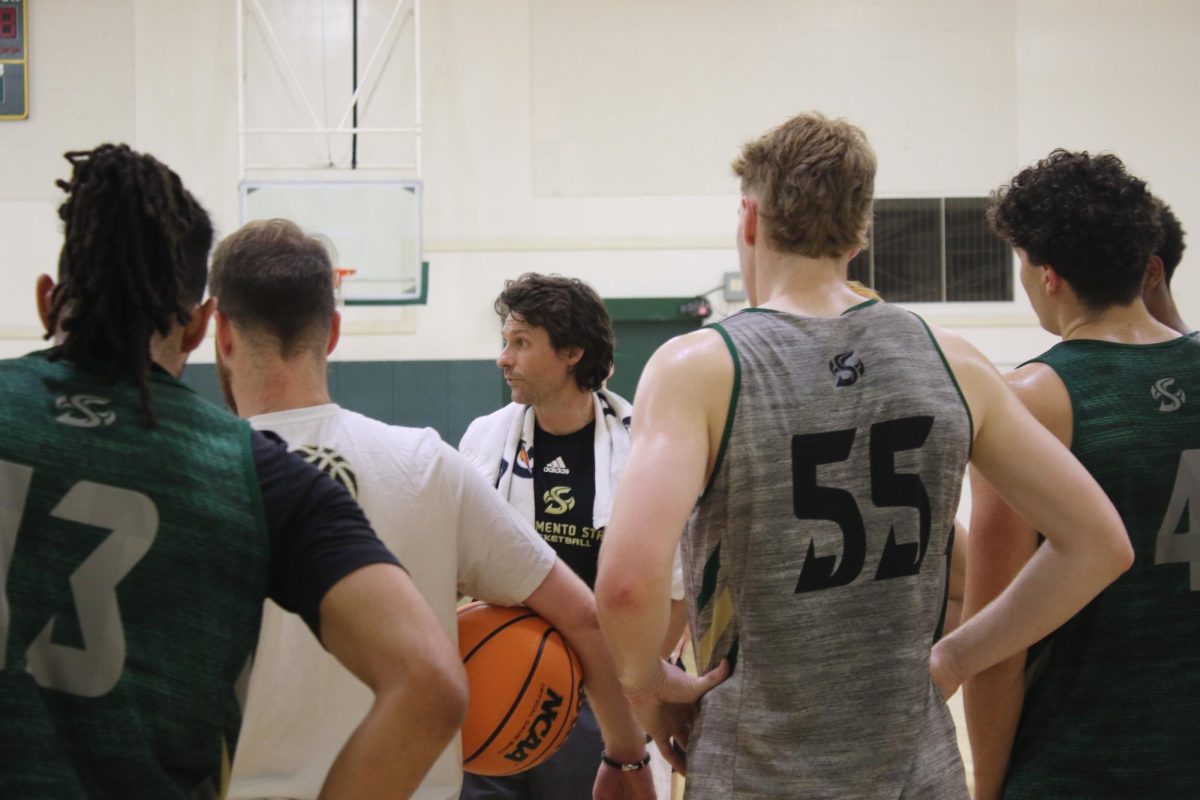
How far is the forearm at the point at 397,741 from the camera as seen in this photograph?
119 cm

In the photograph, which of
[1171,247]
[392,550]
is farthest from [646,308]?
[392,550]

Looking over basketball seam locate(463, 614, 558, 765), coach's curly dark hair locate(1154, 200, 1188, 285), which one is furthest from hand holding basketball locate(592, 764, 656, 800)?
coach's curly dark hair locate(1154, 200, 1188, 285)

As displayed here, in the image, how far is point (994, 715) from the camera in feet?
6.23

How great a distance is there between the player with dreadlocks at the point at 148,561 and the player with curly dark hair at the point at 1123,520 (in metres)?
1.16

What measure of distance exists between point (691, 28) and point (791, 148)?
28.9 feet

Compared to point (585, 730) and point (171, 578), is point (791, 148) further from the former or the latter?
point (585, 730)

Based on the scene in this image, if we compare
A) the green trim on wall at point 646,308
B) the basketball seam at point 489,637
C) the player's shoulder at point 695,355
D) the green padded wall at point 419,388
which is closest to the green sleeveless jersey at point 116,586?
the player's shoulder at point 695,355

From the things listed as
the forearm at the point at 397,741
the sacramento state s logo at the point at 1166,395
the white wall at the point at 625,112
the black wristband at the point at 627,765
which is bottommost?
the black wristband at the point at 627,765

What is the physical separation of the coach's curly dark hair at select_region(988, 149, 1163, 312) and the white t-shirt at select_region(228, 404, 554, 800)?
3.66 feet

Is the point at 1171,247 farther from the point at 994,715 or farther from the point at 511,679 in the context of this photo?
the point at 511,679

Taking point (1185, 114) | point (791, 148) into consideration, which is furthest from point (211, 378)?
point (1185, 114)

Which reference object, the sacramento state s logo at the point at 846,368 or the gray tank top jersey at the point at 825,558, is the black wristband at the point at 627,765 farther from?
the sacramento state s logo at the point at 846,368

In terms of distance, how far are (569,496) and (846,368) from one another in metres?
1.61

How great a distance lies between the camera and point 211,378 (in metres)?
9.63
